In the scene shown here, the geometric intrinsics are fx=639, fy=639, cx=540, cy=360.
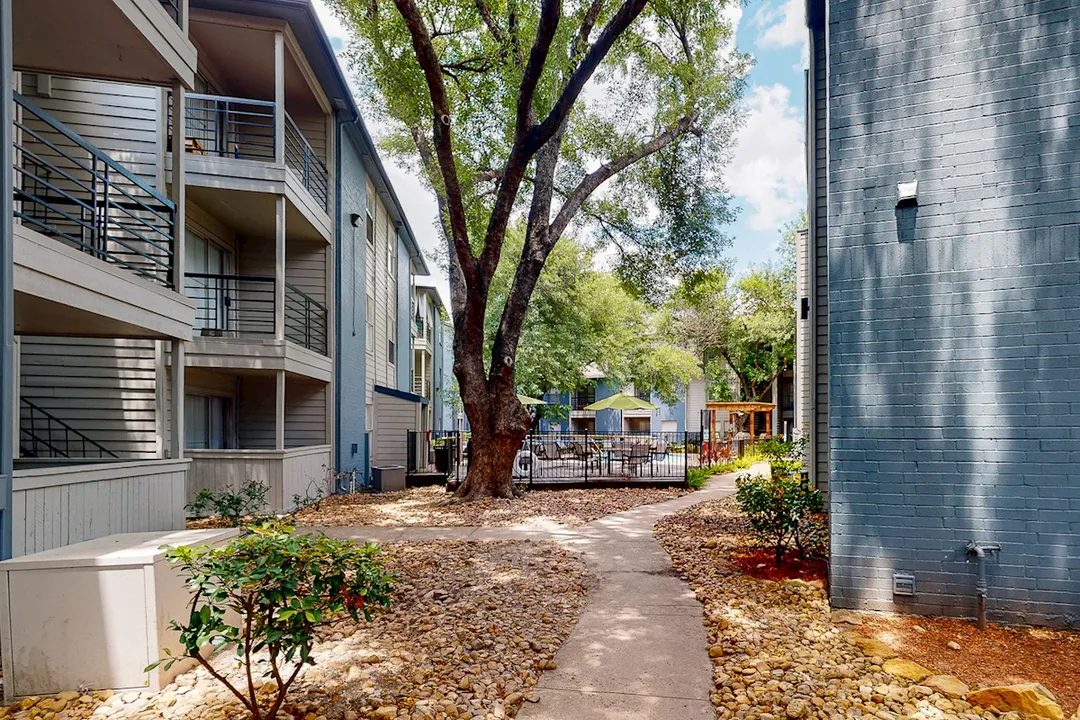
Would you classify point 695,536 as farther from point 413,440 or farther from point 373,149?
point 373,149

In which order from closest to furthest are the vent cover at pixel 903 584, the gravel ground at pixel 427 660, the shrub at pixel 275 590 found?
the shrub at pixel 275 590
the gravel ground at pixel 427 660
the vent cover at pixel 903 584

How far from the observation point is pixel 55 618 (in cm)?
349

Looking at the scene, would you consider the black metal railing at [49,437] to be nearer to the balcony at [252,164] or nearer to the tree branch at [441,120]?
the balcony at [252,164]

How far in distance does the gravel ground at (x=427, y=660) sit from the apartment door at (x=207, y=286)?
7208 millimetres

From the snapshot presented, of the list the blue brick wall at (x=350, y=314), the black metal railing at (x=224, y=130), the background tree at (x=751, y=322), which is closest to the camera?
the black metal railing at (x=224, y=130)

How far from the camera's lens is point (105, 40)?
6180mm

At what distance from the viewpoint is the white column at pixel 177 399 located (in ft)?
24.3

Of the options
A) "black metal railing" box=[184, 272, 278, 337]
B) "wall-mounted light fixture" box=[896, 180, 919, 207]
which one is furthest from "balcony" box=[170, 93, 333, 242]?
"wall-mounted light fixture" box=[896, 180, 919, 207]

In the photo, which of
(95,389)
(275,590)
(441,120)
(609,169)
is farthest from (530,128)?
(275,590)

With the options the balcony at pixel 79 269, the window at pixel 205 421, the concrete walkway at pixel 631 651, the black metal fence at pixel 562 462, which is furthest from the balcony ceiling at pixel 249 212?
the concrete walkway at pixel 631 651

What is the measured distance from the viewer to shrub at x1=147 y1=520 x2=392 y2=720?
9.52ft

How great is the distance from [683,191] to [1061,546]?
37.2 ft

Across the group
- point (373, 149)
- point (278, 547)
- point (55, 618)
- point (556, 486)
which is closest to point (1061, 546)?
point (278, 547)

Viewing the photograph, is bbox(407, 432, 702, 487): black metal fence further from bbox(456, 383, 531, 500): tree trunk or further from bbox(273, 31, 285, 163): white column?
bbox(273, 31, 285, 163): white column
